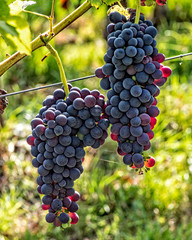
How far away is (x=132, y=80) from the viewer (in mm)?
615

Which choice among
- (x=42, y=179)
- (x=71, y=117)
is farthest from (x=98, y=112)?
(x=42, y=179)

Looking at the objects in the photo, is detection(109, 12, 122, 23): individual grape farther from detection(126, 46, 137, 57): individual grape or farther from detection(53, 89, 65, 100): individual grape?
detection(53, 89, 65, 100): individual grape

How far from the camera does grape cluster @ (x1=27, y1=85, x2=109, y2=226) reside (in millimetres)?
649

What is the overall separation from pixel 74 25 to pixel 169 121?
2.14 metres

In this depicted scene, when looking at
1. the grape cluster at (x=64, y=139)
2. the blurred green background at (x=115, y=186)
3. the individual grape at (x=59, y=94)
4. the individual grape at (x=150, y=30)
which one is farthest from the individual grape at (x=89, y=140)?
the blurred green background at (x=115, y=186)

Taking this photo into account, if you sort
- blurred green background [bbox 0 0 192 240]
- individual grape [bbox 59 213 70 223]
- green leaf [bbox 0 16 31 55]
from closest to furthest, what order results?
green leaf [bbox 0 16 31 55], individual grape [bbox 59 213 70 223], blurred green background [bbox 0 0 192 240]

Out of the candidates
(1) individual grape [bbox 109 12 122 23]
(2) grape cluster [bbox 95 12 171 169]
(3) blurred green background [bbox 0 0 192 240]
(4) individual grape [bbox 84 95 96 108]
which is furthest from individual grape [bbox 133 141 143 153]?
(3) blurred green background [bbox 0 0 192 240]

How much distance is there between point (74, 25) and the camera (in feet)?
14.0

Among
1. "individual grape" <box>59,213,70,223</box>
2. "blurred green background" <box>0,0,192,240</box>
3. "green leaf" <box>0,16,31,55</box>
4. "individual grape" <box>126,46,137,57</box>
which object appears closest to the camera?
"green leaf" <box>0,16,31,55</box>

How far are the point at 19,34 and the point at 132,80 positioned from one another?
23 centimetres

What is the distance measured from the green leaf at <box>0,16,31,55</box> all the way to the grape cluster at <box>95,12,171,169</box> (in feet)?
0.55

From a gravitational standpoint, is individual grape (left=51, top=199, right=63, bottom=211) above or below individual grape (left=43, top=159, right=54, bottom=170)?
below

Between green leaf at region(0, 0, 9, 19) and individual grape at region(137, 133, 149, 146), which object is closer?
green leaf at region(0, 0, 9, 19)

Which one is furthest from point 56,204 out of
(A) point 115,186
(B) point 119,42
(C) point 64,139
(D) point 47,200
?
(A) point 115,186
